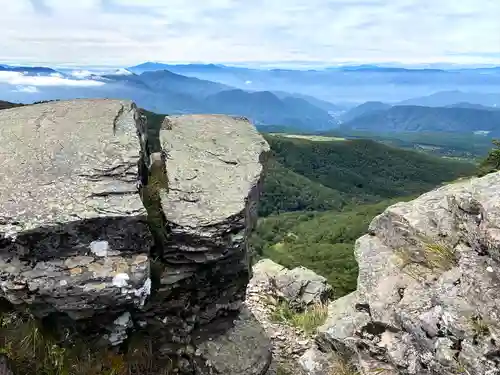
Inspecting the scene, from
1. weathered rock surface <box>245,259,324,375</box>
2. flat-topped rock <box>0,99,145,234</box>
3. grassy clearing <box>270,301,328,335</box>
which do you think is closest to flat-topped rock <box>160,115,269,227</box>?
flat-topped rock <box>0,99,145,234</box>

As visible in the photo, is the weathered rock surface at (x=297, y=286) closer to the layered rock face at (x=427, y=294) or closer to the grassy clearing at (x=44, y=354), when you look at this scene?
the layered rock face at (x=427, y=294)

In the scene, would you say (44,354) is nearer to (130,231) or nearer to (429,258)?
(130,231)

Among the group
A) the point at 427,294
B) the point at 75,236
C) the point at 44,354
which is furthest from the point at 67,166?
the point at 427,294

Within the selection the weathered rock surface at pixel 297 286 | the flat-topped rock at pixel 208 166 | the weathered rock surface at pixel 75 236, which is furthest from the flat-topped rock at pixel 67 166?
the weathered rock surface at pixel 297 286

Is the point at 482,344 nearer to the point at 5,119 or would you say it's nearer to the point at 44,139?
the point at 44,139

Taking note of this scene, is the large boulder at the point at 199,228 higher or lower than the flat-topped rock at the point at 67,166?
lower
